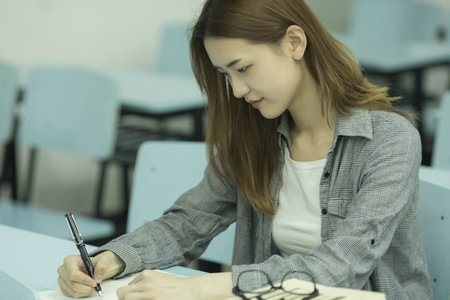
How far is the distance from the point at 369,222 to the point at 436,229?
30cm

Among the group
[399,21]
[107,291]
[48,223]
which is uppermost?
[399,21]

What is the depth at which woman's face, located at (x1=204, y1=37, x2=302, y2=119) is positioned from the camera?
4.47 ft

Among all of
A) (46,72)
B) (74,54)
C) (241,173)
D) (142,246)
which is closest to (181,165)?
(241,173)

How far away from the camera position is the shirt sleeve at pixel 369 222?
1.20 meters

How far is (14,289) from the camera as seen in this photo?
1.05 metres

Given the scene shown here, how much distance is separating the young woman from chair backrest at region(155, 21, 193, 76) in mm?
2574

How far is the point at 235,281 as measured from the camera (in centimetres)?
117

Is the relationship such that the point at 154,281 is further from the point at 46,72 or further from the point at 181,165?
the point at 46,72

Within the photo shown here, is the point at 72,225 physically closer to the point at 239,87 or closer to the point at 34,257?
the point at 34,257

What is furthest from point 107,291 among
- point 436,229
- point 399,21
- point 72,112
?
point 399,21

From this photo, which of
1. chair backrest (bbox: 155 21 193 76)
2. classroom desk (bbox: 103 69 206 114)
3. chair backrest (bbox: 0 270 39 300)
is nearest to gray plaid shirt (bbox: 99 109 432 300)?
chair backrest (bbox: 0 270 39 300)

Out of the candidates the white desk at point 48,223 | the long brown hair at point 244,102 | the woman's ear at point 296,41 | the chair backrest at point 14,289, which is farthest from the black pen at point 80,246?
the white desk at point 48,223

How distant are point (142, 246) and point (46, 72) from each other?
169 centimetres

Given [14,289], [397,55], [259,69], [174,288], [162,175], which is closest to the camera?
[14,289]
